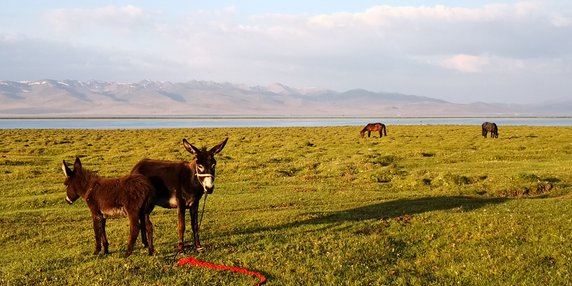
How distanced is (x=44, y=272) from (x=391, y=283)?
8278mm

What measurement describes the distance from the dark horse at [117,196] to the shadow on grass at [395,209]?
4.21 metres

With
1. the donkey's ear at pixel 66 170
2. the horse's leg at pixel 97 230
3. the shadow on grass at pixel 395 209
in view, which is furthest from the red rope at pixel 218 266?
the donkey's ear at pixel 66 170

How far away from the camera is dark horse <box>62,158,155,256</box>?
449 inches

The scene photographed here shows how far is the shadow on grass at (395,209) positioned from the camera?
1634cm

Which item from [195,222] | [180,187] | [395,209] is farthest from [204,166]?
[395,209]

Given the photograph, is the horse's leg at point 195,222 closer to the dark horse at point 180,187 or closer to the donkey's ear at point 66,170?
the dark horse at point 180,187

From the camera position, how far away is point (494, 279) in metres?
10.6

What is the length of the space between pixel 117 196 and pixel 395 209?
1096cm

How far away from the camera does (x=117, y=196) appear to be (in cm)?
1155

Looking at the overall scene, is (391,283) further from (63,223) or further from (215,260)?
(63,223)

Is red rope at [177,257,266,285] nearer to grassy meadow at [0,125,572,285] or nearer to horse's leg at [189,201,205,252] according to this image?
grassy meadow at [0,125,572,285]

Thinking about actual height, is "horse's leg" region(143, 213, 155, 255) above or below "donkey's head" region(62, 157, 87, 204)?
below

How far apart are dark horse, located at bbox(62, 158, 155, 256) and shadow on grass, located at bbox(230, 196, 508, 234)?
4.21 meters

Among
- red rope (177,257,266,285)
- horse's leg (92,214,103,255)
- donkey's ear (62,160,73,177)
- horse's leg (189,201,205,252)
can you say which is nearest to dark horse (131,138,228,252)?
horse's leg (189,201,205,252)
